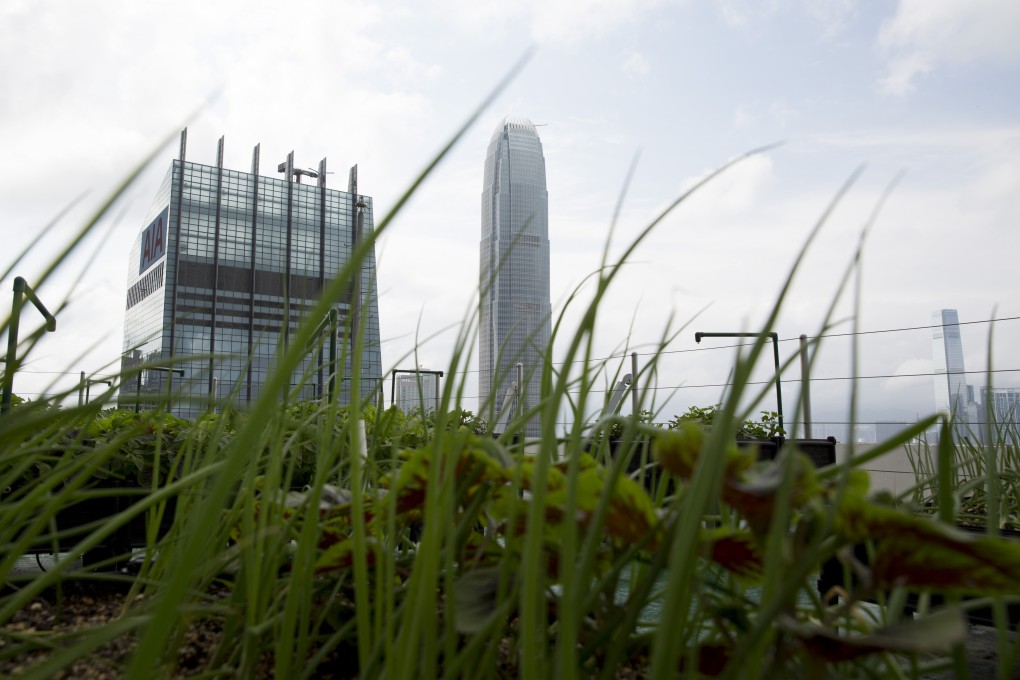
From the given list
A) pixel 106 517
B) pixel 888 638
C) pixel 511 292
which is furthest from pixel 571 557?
pixel 106 517

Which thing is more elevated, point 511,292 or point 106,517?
point 511,292

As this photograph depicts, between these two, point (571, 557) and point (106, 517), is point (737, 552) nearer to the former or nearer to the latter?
point (571, 557)

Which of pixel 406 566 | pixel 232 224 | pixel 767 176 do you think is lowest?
pixel 406 566

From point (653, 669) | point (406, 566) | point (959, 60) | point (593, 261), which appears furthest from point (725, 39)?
point (959, 60)

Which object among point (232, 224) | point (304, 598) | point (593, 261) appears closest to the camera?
point (304, 598)

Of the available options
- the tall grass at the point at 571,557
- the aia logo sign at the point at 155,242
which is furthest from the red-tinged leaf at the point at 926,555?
the aia logo sign at the point at 155,242

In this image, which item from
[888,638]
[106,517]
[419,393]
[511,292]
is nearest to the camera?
[888,638]

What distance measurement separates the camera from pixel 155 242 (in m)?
29.6

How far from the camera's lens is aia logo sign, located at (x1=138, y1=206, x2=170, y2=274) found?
1150 inches

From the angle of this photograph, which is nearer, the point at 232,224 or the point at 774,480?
the point at 774,480

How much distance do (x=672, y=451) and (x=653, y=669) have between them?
0.09 meters

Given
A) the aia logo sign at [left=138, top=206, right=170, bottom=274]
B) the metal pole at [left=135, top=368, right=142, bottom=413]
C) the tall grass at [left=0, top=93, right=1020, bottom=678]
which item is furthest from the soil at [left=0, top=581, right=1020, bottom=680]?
the aia logo sign at [left=138, top=206, right=170, bottom=274]

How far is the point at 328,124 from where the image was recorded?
101 centimetres

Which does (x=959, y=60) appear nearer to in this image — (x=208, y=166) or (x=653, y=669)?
(x=653, y=669)
